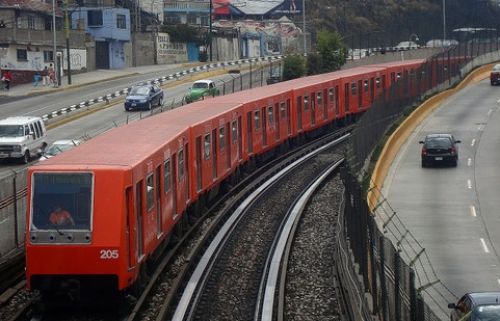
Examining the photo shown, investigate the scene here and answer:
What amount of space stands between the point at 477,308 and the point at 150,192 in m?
6.02

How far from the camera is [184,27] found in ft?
→ 287

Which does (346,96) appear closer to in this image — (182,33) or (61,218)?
(61,218)

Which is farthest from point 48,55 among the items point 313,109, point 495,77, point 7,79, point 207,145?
point 207,145

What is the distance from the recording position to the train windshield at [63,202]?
15898 millimetres

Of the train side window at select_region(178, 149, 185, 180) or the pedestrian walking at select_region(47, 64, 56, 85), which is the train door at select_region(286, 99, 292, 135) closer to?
the train side window at select_region(178, 149, 185, 180)

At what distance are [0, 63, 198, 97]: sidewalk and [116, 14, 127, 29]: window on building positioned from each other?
10.4 ft

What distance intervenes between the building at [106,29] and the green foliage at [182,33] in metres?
6.52

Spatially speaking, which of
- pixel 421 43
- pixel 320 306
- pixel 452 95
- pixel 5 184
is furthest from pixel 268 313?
pixel 421 43

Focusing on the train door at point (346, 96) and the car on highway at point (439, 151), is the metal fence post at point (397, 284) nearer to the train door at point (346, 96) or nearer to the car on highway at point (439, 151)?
the car on highway at point (439, 151)

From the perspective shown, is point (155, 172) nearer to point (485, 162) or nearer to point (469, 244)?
point (469, 244)

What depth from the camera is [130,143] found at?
62.7ft

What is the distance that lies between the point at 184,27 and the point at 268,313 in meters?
71.9

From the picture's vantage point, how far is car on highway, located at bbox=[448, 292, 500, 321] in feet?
45.3

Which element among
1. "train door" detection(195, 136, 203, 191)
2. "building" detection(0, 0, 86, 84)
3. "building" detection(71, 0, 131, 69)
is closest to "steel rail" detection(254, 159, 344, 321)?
"train door" detection(195, 136, 203, 191)
